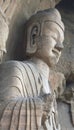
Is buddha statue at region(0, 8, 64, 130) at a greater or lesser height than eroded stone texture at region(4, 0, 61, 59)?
lesser

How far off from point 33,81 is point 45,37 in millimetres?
422

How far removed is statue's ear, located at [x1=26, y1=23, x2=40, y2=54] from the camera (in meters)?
3.96

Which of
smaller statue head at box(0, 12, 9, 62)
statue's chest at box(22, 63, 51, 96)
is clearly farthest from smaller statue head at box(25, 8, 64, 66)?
smaller statue head at box(0, 12, 9, 62)

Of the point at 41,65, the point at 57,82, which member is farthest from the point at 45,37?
the point at 57,82

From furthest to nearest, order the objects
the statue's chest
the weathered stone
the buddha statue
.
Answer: the weathered stone, the statue's chest, the buddha statue

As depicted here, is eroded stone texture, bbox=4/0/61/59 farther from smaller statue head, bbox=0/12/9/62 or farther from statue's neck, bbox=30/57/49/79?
smaller statue head, bbox=0/12/9/62

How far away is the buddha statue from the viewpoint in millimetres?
3168

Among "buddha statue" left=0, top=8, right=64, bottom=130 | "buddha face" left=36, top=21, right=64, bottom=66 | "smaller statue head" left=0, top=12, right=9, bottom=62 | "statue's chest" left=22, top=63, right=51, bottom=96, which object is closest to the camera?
"buddha statue" left=0, top=8, right=64, bottom=130

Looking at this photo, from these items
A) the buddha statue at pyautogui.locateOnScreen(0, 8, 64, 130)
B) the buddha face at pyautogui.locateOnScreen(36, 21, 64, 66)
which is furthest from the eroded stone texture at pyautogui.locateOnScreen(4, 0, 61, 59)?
the buddha face at pyautogui.locateOnScreen(36, 21, 64, 66)

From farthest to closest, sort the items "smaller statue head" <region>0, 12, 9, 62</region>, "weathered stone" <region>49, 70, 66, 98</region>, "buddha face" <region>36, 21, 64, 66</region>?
1. "weathered stone" <region>49, 70, 66, 98</region>
2. "buddha face" <region>36, 21, 64, 66</region>
3. "smaller statue head" <region>0, 12, 9, 62</region>

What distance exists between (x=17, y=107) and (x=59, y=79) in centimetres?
152

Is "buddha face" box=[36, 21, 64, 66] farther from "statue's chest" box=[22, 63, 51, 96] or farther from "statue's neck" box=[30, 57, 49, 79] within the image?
"statue's chest" box=[22, 63, 51, 96]

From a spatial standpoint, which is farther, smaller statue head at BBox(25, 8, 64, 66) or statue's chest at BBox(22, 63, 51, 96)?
smaller statue head at BBox(25, 8, 64, 66)

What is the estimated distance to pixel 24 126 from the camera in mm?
3143
